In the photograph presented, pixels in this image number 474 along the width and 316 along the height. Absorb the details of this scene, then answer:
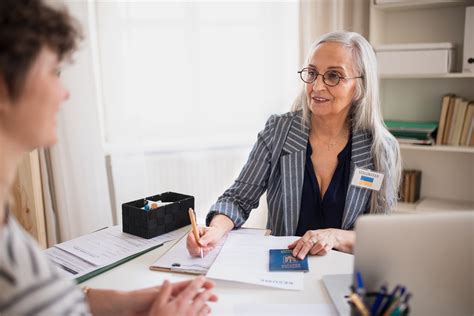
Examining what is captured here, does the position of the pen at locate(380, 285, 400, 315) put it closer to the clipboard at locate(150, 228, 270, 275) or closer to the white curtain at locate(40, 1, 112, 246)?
the clipboard at locate(150, 228, 270, 275)

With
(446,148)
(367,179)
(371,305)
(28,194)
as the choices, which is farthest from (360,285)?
(28,194)

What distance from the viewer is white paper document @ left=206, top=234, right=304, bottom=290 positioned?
115cm

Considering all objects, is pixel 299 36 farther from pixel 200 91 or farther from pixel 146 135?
pixel 146 135

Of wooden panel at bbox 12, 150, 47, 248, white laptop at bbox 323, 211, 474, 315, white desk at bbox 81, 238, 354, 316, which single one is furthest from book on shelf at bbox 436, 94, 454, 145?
wooden panel at bbox 12, 150, 47, 248

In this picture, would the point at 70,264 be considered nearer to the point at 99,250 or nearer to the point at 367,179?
the point at 99,250

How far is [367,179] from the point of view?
5.78ft

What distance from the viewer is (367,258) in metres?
0.84

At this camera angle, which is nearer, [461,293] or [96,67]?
[461,293]

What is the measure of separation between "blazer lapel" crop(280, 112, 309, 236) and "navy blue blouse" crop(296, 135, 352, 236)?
0.03 m

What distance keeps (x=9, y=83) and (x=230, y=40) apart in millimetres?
2515

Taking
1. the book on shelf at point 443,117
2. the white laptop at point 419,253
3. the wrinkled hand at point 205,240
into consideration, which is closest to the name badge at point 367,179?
the wrinkled hand at point 205,240

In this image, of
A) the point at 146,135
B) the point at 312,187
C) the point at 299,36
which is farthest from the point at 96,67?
the point at 312,187

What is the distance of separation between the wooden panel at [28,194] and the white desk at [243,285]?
1.41 meters

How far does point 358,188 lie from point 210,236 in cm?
71
